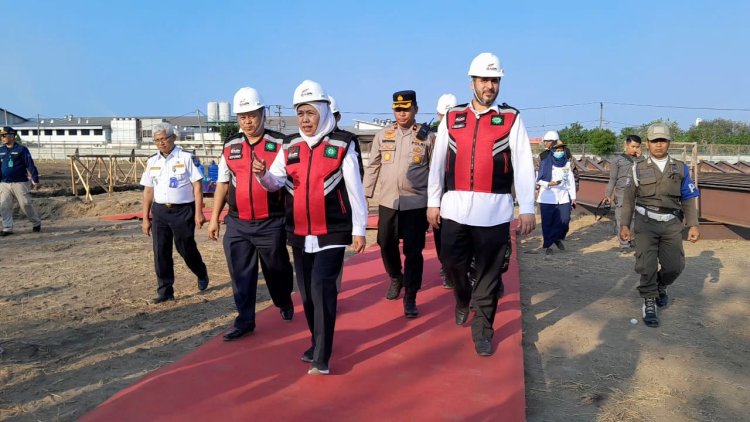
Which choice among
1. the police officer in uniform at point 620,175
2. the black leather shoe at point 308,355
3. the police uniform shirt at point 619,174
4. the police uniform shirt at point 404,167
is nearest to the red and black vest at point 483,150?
the police uniform shirt at point 404,167

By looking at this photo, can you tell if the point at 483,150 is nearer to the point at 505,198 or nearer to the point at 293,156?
the point at 505,198

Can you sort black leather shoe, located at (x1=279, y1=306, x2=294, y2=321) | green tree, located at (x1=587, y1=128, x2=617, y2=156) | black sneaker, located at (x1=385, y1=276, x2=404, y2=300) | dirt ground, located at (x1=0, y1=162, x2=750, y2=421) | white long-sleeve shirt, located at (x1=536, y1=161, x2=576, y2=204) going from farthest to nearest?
green tree, located at (x1=587, y1=128, x2=617, y2=156) < white long-sleeve shirt, located at (x1=536, y1=161, x2=576, y2=204) < black sneaker, located at (x1=385, y1=276, x2=404, y2=300) < black leather shoe, located at (x1=279, y1=306, x2=294, y2=321) < dirt ground, located at (x1=0, y1=162, x2=750, y2=421)

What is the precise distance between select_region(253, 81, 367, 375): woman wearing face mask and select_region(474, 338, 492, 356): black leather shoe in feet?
3.64

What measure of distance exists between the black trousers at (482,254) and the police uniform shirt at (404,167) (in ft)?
3.03

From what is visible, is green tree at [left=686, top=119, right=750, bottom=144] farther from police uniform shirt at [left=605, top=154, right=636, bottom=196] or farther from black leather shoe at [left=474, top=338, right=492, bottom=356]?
black leather shoe at [left=474, top=338, right=492, bottom=356]

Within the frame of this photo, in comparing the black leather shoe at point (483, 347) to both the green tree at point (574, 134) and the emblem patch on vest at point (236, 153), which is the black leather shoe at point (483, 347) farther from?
the green tree at point (574, 134)

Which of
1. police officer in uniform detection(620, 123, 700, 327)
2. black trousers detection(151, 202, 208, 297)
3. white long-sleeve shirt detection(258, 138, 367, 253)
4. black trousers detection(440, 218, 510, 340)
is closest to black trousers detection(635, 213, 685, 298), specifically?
police officer in uniform detection(620, 123, 700, 327)

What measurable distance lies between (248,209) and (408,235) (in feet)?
5.07

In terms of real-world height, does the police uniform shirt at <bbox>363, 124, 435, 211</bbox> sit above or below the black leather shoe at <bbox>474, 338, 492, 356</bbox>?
above

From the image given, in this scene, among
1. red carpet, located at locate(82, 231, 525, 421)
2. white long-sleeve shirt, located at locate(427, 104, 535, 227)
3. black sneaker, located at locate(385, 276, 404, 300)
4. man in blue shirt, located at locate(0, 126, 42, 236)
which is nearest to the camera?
red carpet, located at locate(82, 231, 525, 421)

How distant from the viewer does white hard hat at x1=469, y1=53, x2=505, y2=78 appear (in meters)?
4.02

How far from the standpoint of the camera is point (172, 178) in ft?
18.9

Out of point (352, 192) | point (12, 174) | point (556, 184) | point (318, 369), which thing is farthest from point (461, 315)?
point (12, 174)

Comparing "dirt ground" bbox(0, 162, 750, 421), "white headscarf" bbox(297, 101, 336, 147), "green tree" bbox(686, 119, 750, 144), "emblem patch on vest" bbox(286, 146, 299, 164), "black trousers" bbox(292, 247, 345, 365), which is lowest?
"dirt ground" bbox(0, 162, 750, 421)
